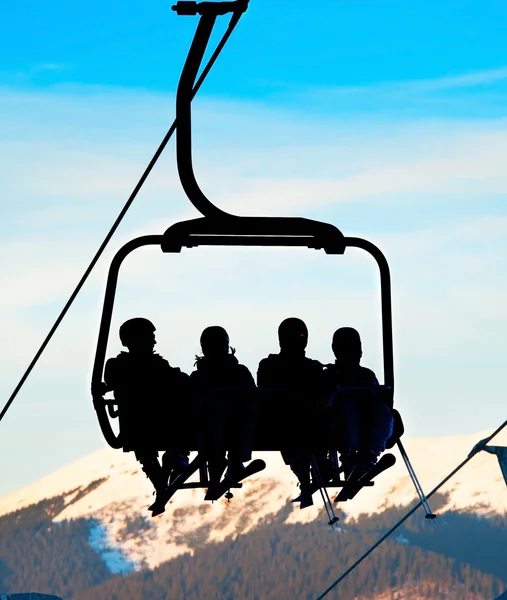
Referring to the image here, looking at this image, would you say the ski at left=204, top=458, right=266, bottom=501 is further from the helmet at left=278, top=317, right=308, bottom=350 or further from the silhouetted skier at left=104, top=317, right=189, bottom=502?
the helmet at left=278, top=317, right=308, bottom=350

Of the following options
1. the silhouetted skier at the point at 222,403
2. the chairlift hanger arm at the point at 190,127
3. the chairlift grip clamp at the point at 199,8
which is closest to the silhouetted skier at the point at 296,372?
the silhouetted skier at the point at 222,403

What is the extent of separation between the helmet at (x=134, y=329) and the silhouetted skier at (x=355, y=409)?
146cm

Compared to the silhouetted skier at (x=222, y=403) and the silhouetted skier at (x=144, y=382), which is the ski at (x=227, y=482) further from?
the silhouetted skier at (x=144, y=382)

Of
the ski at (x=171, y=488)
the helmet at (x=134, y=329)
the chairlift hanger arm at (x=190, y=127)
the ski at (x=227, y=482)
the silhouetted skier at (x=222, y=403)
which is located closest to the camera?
the chairlift hanger arm at (x=190, y=127)

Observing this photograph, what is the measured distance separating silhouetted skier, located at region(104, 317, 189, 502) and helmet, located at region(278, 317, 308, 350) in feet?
2.70

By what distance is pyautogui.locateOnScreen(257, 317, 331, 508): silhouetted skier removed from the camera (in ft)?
37.6

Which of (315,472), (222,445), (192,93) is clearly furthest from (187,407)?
(192,93)

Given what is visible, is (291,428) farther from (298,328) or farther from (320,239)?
(320,239)

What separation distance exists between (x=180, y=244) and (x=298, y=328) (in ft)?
4.36

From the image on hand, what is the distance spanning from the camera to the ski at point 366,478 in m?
11.7

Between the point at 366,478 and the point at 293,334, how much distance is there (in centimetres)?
131

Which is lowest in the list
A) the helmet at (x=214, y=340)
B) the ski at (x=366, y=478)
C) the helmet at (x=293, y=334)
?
the ski at (x=366, y=478)

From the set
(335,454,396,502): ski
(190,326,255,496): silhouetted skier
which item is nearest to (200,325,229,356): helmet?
(190,326,255,496): silhouetted skier

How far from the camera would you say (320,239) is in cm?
1108
